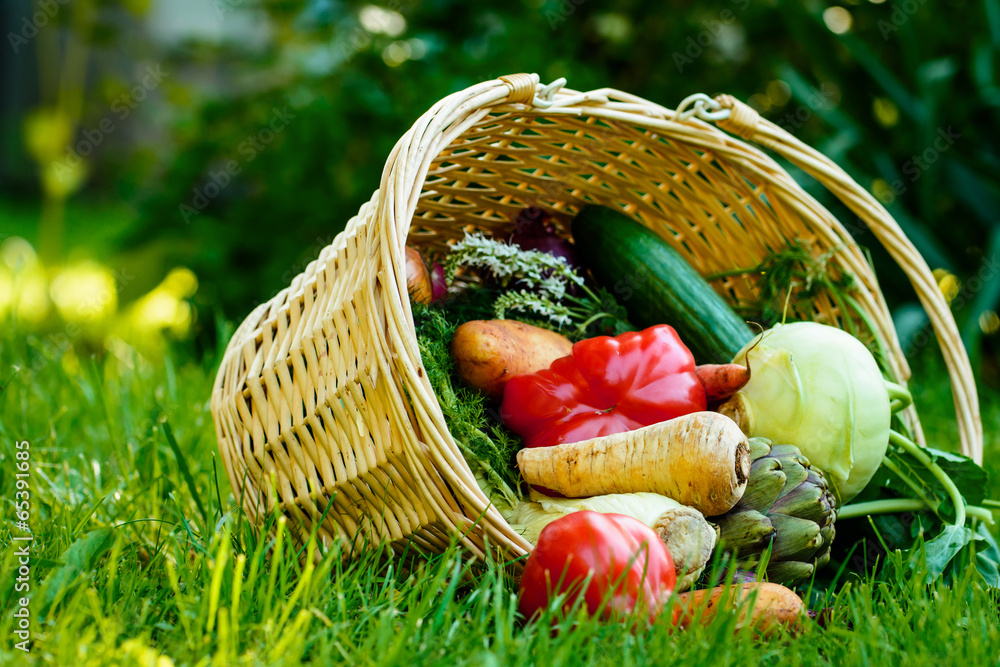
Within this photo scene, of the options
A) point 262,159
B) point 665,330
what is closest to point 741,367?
point 665,330

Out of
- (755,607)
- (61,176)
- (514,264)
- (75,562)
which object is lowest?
(755,607)

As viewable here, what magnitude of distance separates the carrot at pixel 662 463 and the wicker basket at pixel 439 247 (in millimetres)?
170

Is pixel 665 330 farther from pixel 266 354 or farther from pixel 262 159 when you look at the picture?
pixel 262 159

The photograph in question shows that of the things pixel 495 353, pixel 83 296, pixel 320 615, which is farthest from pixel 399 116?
pixel 320 615

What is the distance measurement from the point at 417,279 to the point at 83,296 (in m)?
2.30

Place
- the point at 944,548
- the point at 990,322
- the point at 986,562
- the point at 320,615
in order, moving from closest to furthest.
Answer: the point at 320,615 → the point at 944,548 → the point at 986,562 → the point at 990,322

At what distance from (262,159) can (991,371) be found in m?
2.96

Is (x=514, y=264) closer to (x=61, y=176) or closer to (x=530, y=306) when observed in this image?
(x=530, y=306)

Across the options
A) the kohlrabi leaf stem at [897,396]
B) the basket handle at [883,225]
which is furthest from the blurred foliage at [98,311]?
the kohlrabi leaf stem at [897,396]

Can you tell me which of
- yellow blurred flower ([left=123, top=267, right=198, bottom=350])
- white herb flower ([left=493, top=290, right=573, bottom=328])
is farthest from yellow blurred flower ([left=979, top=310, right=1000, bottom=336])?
yellow blurred flower ([left=123, top=267, right=198, bottom=350])

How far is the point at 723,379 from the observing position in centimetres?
139

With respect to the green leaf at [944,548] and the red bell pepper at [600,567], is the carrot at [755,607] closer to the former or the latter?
the red bell pepper at [600,567]

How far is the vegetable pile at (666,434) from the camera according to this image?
109 cm

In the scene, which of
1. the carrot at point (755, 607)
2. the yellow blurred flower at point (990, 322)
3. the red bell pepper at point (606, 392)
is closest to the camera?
the carrot at point (755, 607)
